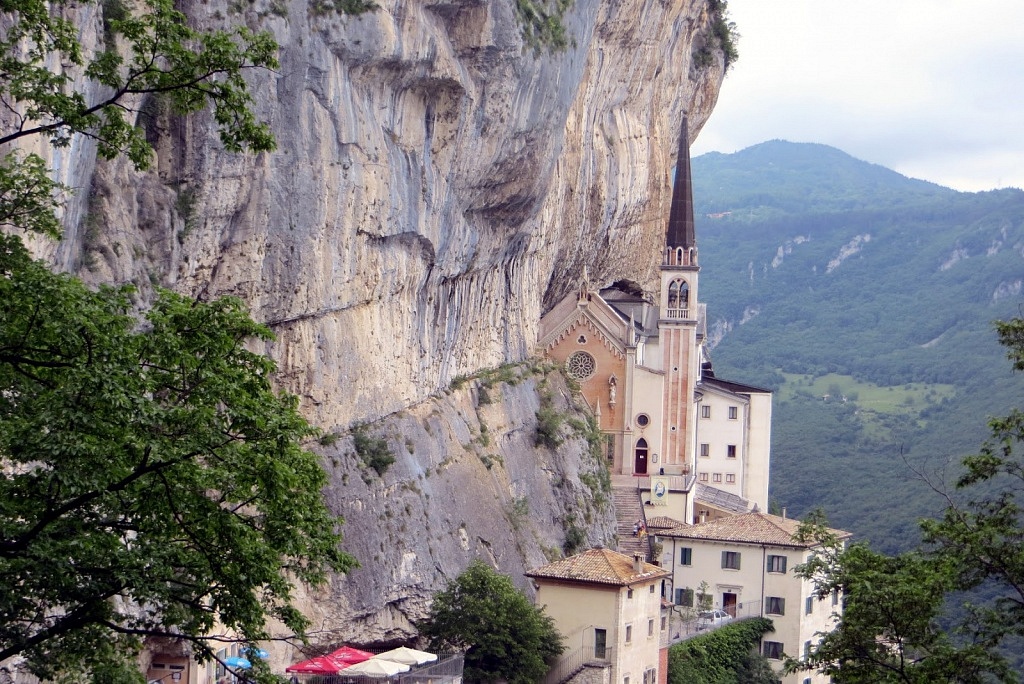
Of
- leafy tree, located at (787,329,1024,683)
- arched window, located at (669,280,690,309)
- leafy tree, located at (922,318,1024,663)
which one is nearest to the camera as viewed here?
leafy tree, located at (922,318,1024,663)

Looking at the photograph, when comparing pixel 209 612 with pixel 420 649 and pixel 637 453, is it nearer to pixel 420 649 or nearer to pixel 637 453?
pixel 420 649

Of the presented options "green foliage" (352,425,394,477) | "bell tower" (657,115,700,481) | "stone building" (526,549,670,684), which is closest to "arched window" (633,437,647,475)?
"bell tower" (657,115,700,481)

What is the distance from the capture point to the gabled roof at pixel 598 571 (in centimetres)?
4691

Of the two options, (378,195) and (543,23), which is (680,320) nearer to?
(543,23)

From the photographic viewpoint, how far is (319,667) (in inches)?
1384

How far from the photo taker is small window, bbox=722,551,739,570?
191ft

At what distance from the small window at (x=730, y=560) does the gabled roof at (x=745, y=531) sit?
48cm

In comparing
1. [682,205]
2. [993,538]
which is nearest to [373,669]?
[993,538]

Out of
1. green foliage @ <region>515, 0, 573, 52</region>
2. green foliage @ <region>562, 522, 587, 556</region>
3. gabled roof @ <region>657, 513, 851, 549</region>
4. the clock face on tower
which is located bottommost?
green foliage @ <region>562, 522, 587, 556</region>

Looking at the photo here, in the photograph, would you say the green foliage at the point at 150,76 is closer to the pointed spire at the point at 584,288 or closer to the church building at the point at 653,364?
the pointed spire at the point at 584,288

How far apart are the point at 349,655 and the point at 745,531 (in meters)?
25.0

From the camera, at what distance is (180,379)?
52.9 feet

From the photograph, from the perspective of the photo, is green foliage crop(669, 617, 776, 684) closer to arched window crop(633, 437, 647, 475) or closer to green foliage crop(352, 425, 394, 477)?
green foliage crop(352, 425, 394, 477)

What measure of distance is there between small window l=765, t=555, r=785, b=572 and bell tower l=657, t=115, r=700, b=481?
18270mm
